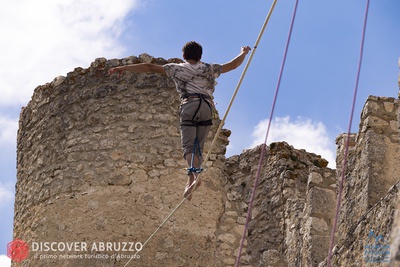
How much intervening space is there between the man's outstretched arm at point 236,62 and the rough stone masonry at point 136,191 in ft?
4.46

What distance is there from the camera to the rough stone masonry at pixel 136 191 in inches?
462

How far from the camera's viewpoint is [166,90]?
12453 millimetres

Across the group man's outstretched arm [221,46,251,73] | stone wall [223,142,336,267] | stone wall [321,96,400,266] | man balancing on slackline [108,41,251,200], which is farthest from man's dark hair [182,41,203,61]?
stone wall [223,142,336,267]

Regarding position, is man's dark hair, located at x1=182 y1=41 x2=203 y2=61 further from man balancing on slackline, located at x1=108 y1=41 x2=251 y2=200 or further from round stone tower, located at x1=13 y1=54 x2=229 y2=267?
round stone tower, located at x1=13 y1=54 x2=229 y2=267

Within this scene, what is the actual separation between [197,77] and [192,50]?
252 mm

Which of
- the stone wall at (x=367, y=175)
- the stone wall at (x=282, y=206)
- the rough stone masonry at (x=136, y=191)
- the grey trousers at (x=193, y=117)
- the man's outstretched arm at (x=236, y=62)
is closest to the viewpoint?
the stone wall at (x=367, y=175)

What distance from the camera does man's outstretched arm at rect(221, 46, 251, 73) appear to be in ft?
34.5

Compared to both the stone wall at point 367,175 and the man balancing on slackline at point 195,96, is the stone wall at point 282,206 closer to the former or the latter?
the stone wall at point 367,175

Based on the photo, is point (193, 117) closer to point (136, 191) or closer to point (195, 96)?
point (195, 96)

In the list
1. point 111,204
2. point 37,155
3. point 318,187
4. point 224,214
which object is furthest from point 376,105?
point 37,155

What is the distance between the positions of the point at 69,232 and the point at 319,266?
9.21ft

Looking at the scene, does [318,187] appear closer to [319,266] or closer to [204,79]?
[319,266]

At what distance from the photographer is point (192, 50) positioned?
10453 millimetres

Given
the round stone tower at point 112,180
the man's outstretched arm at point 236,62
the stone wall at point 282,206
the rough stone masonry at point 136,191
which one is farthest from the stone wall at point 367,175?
the round stone tower at point 112,180
